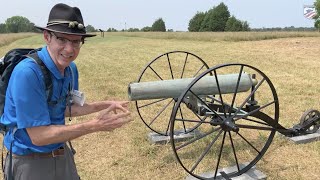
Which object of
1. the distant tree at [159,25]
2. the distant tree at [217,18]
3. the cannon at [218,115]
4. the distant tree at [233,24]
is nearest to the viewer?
the cannon at [218,115]

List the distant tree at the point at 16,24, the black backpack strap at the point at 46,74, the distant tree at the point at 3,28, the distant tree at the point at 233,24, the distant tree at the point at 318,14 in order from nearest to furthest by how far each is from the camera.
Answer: the black backpack strap at the point at 46,74 < the distant tree at the point at 318,14 < the distant tree at the point at 233,24 < the distant tree at the point at 16,24 < the distant tree at the point at 3,28

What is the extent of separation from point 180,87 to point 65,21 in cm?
221

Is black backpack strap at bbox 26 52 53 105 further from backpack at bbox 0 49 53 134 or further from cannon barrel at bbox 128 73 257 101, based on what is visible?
cannon barrel at bbox 128 73 257 101

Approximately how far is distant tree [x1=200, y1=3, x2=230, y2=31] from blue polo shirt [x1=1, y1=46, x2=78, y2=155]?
8868 cm

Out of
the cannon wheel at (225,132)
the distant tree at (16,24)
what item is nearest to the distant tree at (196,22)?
the distant tree at (16,24)

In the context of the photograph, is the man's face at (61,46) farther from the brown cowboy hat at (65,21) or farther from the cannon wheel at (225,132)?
the cannon wheel at (225,132)

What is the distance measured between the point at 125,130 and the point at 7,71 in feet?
13.8

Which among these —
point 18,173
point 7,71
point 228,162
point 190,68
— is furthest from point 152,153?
point 190,68

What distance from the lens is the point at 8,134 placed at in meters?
2.61

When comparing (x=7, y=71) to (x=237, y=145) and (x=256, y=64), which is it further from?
(x=256, y=64)

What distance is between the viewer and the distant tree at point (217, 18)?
292 feet

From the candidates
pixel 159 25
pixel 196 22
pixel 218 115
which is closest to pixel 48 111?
pixel 218 115

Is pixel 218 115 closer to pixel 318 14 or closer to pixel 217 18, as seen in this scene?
pixel 318 14

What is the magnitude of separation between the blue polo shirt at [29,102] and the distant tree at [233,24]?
8063cm
